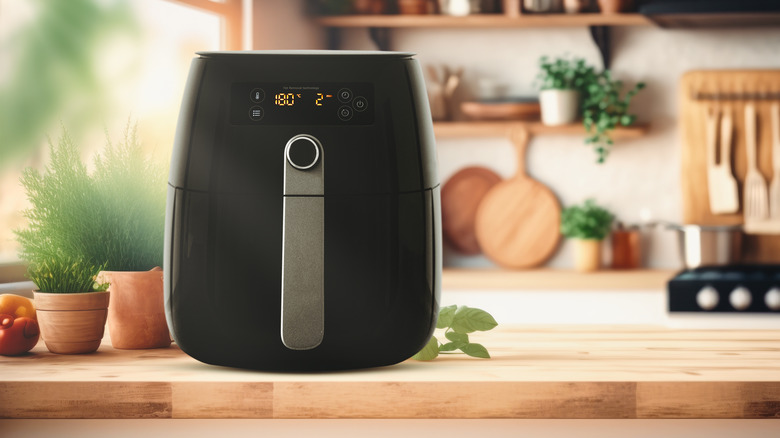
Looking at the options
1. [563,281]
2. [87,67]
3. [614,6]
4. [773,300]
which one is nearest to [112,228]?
[87,67]

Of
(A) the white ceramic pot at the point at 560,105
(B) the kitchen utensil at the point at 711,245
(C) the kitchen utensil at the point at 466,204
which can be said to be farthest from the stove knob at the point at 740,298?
(C) the kitchen utensil at the point at 466,204

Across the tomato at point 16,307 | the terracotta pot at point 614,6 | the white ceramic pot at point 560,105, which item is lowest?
the tomato at point 16,307

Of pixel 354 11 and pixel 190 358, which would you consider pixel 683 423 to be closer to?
pixel 190 358

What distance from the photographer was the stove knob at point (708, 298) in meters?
2.47

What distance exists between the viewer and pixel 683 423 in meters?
0.80

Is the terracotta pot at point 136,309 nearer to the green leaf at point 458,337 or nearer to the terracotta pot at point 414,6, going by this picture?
the green leaf at point 458,337

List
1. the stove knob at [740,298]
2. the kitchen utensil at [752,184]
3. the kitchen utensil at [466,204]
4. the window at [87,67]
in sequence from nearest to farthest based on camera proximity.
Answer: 1. the window at [87,67]
2. the stove knob at [740,298]
3. the kitchen utensil at [752,184]
4. the kitchen utensil at [466,204]

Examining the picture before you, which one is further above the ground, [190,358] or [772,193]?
[772,193]

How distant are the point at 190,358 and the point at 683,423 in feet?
1.65

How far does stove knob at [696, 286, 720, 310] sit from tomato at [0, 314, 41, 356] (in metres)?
2.04

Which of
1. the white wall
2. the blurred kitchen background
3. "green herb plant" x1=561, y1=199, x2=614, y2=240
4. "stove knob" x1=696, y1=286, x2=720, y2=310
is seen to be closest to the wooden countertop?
the blurred kitchen background

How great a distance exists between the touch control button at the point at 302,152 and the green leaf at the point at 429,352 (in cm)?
24

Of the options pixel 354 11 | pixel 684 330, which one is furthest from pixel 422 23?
pixel 684 330

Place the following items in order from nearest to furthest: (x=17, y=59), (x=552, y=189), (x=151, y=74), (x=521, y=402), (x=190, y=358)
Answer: (x=521, y=402) → (x=190, y=358) → (x=17, y=59) → (x=151, y=74) → (x=552, y=189)
